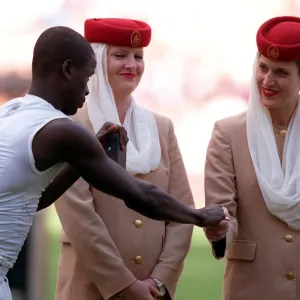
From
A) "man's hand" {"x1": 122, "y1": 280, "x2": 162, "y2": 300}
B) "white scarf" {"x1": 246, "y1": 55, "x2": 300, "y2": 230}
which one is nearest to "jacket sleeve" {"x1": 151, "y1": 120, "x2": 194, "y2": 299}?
"man's hand" {"x1": 122, "y1": 280, "x2": 162, "y2": 300}

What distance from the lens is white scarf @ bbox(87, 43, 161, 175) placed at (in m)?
5.08

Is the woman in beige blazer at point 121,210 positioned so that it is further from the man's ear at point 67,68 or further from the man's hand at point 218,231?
the man's ear at point 67,68

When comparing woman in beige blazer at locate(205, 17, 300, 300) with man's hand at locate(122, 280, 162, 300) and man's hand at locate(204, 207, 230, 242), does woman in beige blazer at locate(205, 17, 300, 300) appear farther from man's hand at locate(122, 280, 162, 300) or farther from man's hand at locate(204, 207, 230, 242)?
man's hand at locate(122, 280, 162, 300)

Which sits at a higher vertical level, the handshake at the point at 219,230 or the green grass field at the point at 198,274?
the handshake at the point at 219,230

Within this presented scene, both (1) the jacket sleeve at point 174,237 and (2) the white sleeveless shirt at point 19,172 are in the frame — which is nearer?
(2) the white sleeveless shirt at point 19,172

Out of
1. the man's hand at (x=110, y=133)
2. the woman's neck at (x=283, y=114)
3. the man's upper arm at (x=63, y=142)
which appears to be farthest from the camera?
the woman's neck at (x=283, y=114)

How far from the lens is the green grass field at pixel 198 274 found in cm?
896

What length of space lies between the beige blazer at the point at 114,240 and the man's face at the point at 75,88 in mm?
1117

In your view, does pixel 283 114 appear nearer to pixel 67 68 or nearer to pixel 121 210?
pixel 121 210

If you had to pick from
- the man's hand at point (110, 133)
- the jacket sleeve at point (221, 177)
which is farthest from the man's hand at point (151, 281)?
the man's hand at point (110, 133)

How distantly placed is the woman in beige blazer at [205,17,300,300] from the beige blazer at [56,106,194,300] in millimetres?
208

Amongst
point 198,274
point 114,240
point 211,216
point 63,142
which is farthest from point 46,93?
point 198,274

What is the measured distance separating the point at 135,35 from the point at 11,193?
163 cm

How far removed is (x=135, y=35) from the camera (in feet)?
17.1
